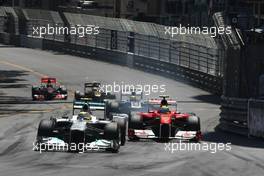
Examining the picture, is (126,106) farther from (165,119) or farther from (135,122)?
(165,119)

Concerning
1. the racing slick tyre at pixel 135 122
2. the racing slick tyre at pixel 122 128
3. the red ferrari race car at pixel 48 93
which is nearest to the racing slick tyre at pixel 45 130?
the racing slick tyre at pixel 122 128

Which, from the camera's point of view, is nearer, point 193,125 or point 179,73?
point 193,125

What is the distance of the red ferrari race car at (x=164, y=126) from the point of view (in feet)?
67.6

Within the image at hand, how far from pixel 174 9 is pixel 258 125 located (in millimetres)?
51162

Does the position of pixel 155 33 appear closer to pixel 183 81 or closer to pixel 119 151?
pixel 183 81

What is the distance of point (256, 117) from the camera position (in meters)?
21.4

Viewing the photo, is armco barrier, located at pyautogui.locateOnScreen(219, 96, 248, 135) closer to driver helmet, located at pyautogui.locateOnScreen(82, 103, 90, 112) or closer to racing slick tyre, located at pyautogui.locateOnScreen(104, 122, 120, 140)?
driver helmet, located at pyautogui.locateOnScreen(82, 103, 90, 112)

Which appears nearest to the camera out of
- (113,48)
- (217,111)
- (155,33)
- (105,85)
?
(217,111)

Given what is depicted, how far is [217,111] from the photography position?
2842cm

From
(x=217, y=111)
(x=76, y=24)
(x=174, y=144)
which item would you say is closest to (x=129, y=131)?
(x=174, y=144)

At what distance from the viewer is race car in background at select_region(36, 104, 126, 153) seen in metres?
18.3

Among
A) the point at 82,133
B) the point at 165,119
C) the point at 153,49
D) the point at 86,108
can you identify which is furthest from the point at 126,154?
the point at 153,49

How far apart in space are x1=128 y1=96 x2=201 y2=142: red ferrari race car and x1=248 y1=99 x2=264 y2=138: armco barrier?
173cm

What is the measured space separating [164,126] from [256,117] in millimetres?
2722
